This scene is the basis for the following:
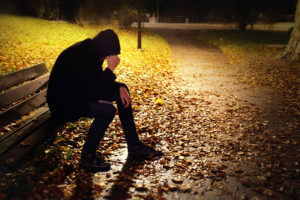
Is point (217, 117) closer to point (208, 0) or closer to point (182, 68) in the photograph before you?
point (182, 68)

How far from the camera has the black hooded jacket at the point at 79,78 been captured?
2945mm

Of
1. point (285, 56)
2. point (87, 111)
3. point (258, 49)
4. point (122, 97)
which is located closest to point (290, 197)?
point (122, 97)

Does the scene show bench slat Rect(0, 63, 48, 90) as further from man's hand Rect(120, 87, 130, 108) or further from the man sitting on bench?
man's hand Rect(120, 87, 130, 108)

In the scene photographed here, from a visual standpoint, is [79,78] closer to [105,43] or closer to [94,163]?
[105,43]

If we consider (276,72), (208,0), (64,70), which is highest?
(208,0)

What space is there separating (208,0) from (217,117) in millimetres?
43764

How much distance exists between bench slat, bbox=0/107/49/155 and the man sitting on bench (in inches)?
14.7

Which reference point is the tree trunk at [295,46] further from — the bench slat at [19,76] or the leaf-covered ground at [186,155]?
the bench slat at [19,76]

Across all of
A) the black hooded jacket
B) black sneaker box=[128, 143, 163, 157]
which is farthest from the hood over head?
black sneaker box=[128, 143, 163, 157]

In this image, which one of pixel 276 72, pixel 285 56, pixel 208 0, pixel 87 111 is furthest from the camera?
pixel 208 0

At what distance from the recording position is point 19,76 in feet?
11.9

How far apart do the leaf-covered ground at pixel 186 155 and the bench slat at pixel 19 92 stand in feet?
2.50

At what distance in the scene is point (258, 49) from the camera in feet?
48.3

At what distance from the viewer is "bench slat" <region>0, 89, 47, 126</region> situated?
3.20m
